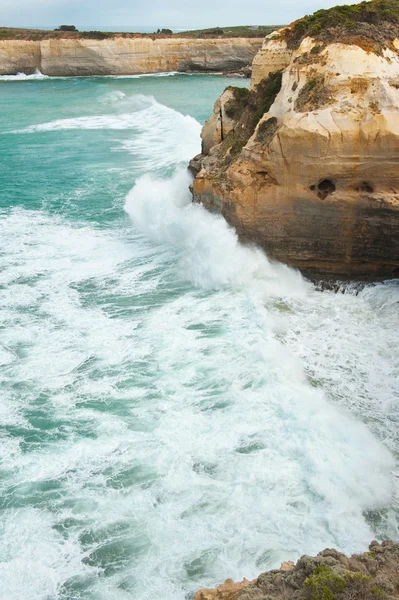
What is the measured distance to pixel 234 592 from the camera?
20.3 ft

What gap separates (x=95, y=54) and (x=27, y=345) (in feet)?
207

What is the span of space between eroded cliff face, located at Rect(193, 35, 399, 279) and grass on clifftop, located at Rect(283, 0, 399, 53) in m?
0.28

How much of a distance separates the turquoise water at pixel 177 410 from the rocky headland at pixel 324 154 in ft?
2.48

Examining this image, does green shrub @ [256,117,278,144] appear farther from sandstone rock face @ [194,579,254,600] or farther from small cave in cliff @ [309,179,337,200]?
sandstone rock face @ [194,579,254,600]

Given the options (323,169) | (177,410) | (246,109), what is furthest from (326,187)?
(177,410)

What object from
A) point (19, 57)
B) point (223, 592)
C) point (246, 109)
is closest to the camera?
point (223, 592)

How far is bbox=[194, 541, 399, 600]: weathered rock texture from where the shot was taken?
5277mm

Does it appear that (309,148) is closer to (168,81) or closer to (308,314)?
(308,314)

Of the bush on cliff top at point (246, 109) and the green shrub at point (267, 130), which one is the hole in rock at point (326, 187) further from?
the bush on cliff top at point (246, 109)

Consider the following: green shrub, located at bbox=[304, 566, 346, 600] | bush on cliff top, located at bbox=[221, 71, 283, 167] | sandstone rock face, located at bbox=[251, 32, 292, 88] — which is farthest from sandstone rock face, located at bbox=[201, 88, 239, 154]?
green shrub, located at bbox=[304, 566, 346, 600]

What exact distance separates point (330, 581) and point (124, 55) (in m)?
71.2

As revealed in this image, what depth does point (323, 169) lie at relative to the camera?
532 inches

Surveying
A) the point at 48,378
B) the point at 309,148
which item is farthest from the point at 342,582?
the point at 309,148

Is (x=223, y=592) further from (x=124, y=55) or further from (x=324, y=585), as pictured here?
(x=124, y=55)
